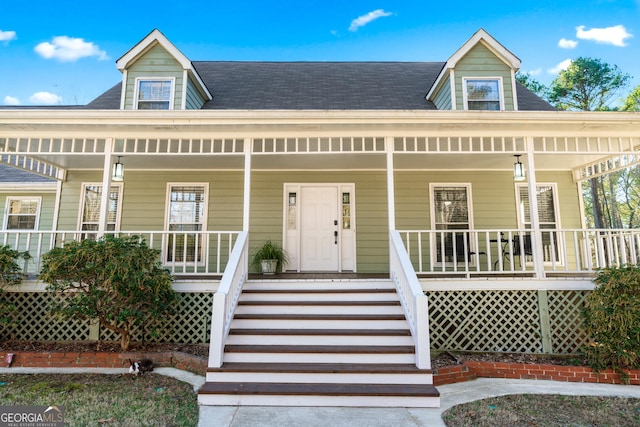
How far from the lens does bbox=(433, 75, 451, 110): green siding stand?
750 cm

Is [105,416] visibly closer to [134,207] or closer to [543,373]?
[543,373]

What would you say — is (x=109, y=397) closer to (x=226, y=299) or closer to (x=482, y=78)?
(x=226, y=299)

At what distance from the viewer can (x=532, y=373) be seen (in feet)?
14.3

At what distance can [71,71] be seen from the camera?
17.8 m

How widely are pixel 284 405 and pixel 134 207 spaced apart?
6.08 metres

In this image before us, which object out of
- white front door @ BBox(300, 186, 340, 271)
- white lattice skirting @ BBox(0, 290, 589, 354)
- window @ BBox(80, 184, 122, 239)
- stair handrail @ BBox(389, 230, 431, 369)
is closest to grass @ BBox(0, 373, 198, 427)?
white lattice skirting @ BBox(0, 290, 589, 354)

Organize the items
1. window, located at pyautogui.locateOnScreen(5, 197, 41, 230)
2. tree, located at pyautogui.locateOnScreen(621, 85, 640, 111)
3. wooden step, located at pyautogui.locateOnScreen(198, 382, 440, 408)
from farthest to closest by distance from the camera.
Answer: tree, located at pyautogui.locateOnScreen(621, 85, 640, 111), window, located at pyautogui.locateOnScreen(5, 197, 41, 230), wooden step, located at pyautogui.locateOnScreen(198, 382, 440, 408)

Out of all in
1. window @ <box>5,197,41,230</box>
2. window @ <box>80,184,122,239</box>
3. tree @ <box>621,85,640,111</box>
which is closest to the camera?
window @ <box>80,184,122,239</box>

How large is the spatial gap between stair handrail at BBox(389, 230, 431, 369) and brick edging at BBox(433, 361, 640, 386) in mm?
552

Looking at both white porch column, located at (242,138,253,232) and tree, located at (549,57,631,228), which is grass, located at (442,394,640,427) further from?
tree, located at (549,57,631,228)

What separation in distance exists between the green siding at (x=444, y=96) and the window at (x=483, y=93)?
1.16 ft

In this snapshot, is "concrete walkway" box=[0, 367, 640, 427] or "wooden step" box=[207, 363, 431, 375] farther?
"wooden step" box=[207, 363, 431, 375]

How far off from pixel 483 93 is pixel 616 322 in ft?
16.5

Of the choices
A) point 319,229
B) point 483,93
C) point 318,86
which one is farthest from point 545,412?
point 318,86
